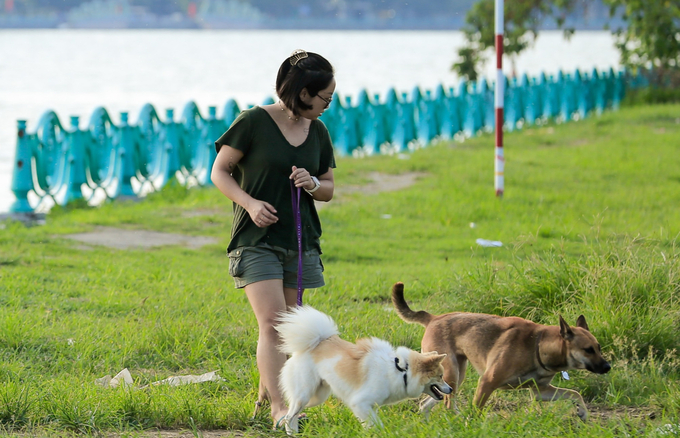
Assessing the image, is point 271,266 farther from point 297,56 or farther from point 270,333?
point 297,56

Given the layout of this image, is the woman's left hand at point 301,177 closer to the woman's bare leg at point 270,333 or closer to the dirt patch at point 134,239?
the woman's bare leg at point 270,333

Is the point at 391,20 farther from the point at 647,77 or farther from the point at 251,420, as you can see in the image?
the point at 251,420

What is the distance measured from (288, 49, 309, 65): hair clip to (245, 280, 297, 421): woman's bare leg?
917 millimetres

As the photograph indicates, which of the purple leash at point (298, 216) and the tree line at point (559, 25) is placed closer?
the purple leash at point (298, 216)

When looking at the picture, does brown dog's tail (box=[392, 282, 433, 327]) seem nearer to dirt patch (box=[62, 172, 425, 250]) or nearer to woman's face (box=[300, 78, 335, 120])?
woman's face (box=[300, 78, 335, 120])

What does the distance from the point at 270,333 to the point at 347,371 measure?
19.6 inches

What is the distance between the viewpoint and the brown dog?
3.49 metres

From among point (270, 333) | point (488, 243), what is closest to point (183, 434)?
point (270, 333)

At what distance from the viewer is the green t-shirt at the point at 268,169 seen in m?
3.57

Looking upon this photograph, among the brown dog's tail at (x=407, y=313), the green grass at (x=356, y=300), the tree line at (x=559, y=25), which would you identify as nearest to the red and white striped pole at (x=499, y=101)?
the green grass at (x=356, y=300)

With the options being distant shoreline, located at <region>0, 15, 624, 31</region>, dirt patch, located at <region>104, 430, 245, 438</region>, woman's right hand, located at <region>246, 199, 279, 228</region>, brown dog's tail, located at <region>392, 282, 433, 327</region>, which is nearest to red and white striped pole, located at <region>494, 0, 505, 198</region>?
brown dog's tail, located at <region>392, 282, 433, 327</region>

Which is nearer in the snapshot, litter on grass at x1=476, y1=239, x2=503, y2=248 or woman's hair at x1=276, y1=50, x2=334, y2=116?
woman's hair at x1=276, y1=50, x2=334, y2=116

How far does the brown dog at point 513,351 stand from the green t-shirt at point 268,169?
758 mm

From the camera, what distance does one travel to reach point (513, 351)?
359 cm
